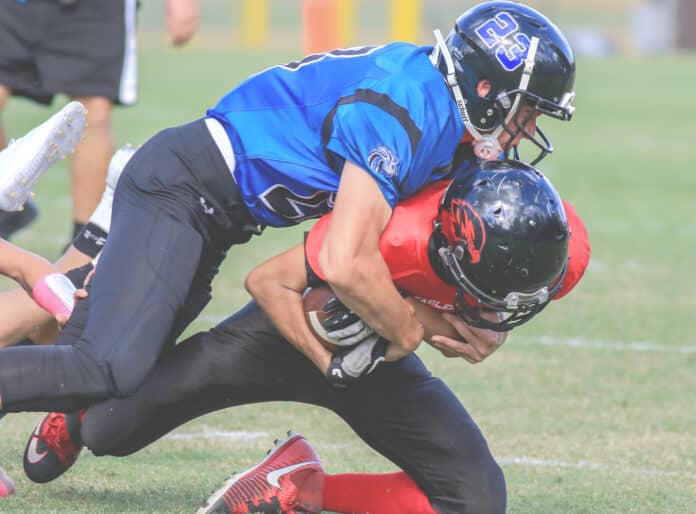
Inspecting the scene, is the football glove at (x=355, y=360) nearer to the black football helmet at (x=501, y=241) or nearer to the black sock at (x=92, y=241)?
the black football helmet at (x=501, y=241)

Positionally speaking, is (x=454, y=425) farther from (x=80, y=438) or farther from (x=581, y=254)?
(x=80, y=438)

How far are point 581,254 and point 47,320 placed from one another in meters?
1.68

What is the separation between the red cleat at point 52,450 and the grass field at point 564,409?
55mm

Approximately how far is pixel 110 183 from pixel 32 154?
29 cm

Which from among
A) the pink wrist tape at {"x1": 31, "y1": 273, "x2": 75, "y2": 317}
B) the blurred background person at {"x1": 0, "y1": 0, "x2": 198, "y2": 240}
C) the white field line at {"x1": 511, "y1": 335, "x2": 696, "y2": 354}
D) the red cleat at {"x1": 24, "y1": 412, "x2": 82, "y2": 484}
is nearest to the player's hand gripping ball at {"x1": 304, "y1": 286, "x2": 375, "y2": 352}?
the pink wrist tape at {"x1": 31, "y1": 273, "x2": 75, "y2": 317}

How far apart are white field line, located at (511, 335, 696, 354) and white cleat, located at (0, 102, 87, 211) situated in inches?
102

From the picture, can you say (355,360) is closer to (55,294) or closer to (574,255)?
(574,255)

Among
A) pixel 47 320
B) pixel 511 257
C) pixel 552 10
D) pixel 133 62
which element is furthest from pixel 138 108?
pixel 552 10

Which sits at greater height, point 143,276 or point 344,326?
point 143,276

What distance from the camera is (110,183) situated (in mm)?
4621

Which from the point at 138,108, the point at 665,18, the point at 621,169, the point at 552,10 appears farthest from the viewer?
the point at 552,10

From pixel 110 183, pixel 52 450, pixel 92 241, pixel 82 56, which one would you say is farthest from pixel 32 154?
pixel 82 56

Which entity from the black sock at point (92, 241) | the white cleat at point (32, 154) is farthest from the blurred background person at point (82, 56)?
the white cleat at point (32, 154)

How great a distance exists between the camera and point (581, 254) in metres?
4.04
